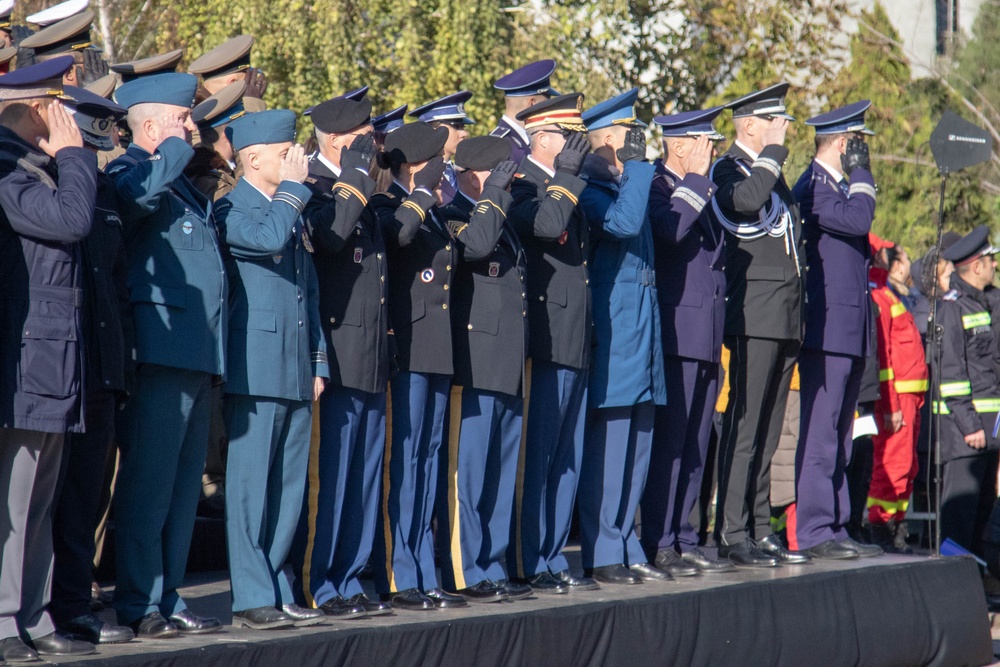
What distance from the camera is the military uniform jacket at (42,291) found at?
4.32 meters

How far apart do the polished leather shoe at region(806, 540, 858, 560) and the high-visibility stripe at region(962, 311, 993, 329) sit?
266 cm

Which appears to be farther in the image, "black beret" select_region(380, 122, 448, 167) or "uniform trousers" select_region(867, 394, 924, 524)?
"uniform trousers" select_region(867, 394, 924, 524)

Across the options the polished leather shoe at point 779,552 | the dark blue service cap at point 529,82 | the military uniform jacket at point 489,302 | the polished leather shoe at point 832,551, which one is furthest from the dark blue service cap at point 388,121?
the polished leather shoe at point 832,551

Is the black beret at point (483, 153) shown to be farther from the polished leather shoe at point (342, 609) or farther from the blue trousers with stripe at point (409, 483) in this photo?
the polished leather shoe at point (342, 609)

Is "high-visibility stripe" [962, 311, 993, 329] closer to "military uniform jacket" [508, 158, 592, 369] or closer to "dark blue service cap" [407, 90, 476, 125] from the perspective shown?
"military uniform jacket" [508, 158, 592, 369]

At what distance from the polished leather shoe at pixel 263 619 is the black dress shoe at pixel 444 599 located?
28.7 inches

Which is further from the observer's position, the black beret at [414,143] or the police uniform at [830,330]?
the police uniform at [830,330]

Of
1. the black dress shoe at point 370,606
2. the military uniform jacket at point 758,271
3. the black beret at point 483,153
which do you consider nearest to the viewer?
the black dress shoe at point 370,606

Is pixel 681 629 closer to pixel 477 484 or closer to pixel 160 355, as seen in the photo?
pixel 477 484

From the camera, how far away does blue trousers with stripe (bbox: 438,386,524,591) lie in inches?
228

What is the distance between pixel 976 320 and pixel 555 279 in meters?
4.24

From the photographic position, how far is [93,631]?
4.66 m

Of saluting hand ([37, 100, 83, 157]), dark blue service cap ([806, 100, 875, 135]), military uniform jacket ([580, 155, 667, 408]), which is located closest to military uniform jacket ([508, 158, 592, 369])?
military uniform jacket ([580, 155, 667, 408])

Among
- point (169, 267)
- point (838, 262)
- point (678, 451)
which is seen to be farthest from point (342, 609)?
point (838, 262)
